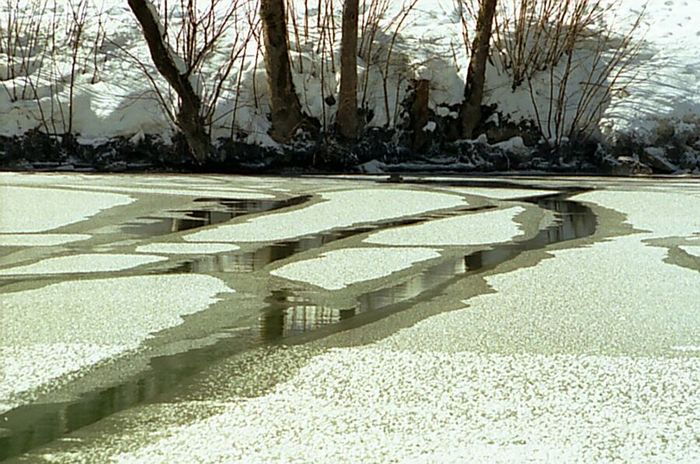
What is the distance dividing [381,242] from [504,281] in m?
0.70

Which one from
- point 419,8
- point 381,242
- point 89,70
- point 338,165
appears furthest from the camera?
point 419,8

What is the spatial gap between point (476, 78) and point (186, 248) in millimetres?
5311

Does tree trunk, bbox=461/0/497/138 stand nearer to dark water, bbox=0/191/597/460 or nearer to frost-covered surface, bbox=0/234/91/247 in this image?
dark water, bbox=0/191/597/460

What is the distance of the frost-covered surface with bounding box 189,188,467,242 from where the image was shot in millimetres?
2979

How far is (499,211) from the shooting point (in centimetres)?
373

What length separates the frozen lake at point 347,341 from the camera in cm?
114

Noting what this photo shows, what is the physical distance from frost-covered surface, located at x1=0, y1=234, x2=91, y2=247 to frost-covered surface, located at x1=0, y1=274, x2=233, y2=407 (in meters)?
0.66

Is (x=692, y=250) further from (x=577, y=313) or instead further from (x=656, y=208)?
(x=656, y=208)

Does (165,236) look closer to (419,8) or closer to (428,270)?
(428,270)

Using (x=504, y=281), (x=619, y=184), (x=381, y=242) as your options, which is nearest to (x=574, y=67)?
(x=619, y=184)

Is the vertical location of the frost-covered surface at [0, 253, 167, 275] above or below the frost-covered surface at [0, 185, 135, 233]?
below

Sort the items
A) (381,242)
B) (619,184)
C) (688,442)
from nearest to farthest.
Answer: (688,442)
(381,242)
(619,184)

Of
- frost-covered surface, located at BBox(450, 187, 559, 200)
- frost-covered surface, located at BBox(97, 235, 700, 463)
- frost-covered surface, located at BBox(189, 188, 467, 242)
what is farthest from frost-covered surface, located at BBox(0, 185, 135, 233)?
frost-covered surface, located at BBox(97, 235, 700, 463)

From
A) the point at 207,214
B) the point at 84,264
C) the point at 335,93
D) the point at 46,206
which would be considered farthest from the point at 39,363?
the point at 335,93
